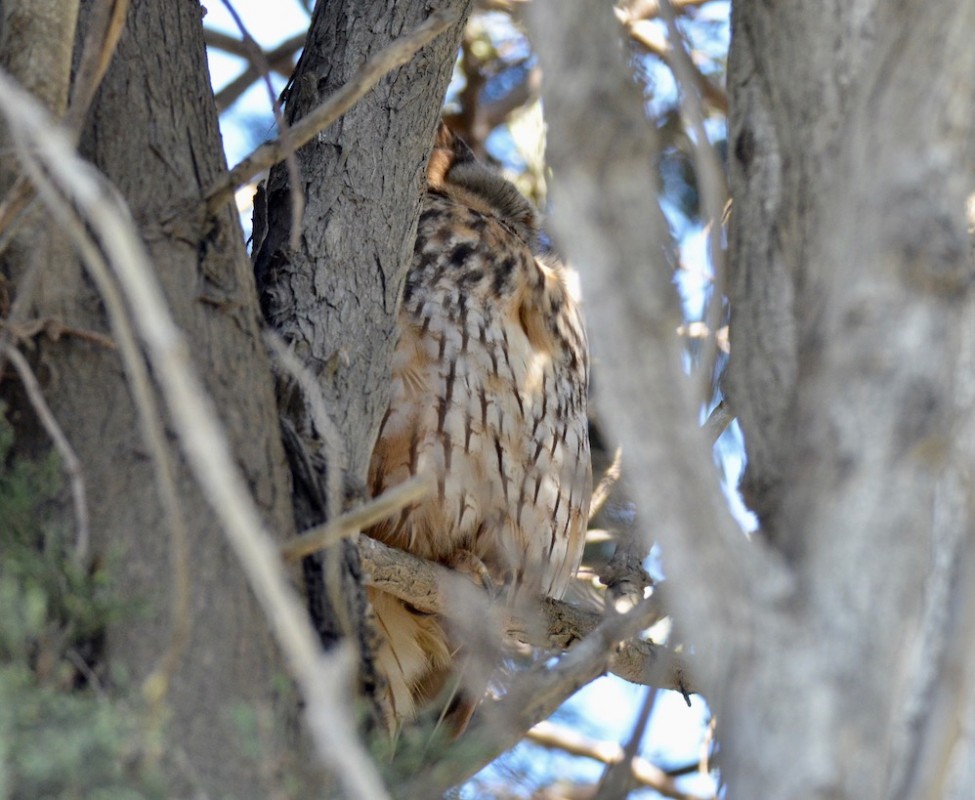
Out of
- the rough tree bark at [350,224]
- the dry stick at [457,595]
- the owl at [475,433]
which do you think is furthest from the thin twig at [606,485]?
the rough tree bark at [350,224]

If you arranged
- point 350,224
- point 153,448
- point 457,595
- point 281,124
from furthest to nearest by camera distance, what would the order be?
1. point 457,595
2. point 350,224
3. point 281,124
4. point 153,448

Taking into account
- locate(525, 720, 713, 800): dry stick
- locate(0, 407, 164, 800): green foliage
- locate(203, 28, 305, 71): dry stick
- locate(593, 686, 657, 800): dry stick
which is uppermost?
locate(203, 28, 305, 71): dry stick

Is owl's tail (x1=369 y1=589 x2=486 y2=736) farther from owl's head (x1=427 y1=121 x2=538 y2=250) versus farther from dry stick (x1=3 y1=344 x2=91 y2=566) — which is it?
dry stick (x1=3 y1=344 x2=91 y2=566)

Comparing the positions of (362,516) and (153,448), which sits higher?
(362,516)

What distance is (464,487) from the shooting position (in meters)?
2.20

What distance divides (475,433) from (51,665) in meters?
1.24

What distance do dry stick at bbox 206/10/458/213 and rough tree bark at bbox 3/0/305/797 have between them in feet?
0.15

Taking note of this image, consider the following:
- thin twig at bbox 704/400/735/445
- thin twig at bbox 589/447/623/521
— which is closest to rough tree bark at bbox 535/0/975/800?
thin twig at bbox 704/400/735/445

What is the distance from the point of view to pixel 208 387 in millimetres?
1218

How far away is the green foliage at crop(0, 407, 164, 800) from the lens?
892 millimetres

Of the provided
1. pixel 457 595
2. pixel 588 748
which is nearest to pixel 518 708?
pixel 457 595

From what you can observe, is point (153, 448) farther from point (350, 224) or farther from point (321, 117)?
point (350, 224)

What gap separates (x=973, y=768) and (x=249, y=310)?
2.63 ft

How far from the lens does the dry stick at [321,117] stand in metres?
1.20
